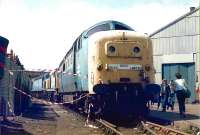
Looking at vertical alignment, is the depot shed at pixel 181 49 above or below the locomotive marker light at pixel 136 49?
above

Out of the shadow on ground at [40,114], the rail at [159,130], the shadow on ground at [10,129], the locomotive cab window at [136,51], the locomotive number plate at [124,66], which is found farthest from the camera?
the shadow on ground at [40,114]

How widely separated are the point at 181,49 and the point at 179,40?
673mm

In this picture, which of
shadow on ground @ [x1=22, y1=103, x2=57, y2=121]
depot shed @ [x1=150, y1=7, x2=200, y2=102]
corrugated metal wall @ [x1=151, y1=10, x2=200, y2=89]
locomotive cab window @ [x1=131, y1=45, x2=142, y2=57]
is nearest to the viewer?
locomotive cab window @ [x1=131, y1=45, x2=142, y2=57]

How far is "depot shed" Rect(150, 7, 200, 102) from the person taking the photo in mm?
30344

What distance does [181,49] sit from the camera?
103ft

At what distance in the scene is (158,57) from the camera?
107 ft

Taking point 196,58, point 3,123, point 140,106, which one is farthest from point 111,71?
point 196,58

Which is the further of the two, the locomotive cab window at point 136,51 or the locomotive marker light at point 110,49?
the locomotive cab window at point 136,51

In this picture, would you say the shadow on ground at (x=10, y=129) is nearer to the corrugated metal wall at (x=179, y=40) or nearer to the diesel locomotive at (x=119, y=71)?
the diesel locomotive at (x=119, y=71)

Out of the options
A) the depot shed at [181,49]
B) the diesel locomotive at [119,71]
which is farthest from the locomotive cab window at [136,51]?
the depot shed at [181,49]

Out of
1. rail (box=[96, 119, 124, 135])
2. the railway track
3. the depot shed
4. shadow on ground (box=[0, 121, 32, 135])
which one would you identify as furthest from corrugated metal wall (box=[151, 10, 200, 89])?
shadow on ground (box=[0, 121, 32, 135])

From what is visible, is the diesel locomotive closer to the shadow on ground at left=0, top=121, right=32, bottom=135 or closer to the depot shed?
the shadow on ground at left=0, top=121, right=32, bottom=135

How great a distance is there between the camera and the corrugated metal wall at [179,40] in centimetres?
3073

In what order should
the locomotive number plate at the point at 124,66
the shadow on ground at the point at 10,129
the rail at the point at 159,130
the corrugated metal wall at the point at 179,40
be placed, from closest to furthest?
1. the rail at the point at 159,130
2. the shadow on ground at the point at 10,129
3. the locomotive number plate at the point at 124,66
4. the corrugated metal wall at the point at 179,40
